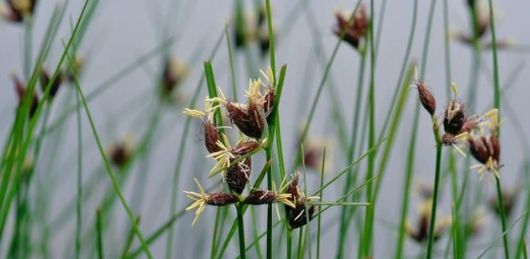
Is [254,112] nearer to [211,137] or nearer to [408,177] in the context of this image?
[211,137]

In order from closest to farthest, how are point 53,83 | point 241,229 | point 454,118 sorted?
point 241,229
point 454,118
point 53,83

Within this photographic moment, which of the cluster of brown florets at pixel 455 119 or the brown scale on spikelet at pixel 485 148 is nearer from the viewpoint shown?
the cluster of brown florets at pixel 455 119

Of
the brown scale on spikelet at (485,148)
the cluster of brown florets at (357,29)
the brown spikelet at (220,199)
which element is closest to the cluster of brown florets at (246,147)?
the brown spikelet at (220,199)

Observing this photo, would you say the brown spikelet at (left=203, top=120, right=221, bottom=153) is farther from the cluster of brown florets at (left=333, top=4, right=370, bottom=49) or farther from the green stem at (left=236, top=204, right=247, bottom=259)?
the cluster of brown florets at (left=333, top=4, right=370, bottom=49)

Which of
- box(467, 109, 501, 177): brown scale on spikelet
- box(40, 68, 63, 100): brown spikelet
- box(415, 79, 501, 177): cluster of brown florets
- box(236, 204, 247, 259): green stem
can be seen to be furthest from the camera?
box(40, 68, 63, 100): brown spikelet

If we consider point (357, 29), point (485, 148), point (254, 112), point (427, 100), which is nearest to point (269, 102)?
point (254, 112)

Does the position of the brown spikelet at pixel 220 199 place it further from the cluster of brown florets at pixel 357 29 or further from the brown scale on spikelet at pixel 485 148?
the cluster of brown florets at pixel 357 29

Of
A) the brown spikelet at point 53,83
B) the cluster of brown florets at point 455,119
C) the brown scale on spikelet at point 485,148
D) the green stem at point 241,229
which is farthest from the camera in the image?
the brown spikelet at point 53,83

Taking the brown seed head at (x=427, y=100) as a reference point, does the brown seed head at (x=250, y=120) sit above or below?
below

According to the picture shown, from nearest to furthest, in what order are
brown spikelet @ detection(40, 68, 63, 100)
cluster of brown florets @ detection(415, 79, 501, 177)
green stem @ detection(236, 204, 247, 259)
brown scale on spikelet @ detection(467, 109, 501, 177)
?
1. green stem @ detection(236, 204, 247, 259)
2. cluster of brown florets @ detection(415, 79, 501, 177)
3. brown scale on spikelet @ detection(467, 109, 501, 177)
4. brown spikelet @ detection(40, 68, 63, 100)

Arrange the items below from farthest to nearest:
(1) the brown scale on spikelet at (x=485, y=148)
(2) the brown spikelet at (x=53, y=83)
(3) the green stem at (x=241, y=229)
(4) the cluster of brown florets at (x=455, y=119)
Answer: (2) the brown spikelet at (x=53, y=83) → (1) the brown scale on spikelet at (x=485, y=148) → (4) the cluster of brown florets at (x=455, y=119) → (3) the green stem at (x=241, y=229)

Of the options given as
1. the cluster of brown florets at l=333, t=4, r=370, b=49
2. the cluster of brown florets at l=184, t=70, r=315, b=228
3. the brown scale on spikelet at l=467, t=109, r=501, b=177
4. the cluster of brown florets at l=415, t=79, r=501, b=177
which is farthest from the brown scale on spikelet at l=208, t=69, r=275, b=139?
the cluster of brown florets at l=333, t=4, r=370, b=49

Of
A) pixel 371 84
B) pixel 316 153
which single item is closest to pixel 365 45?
pixel 371 84
